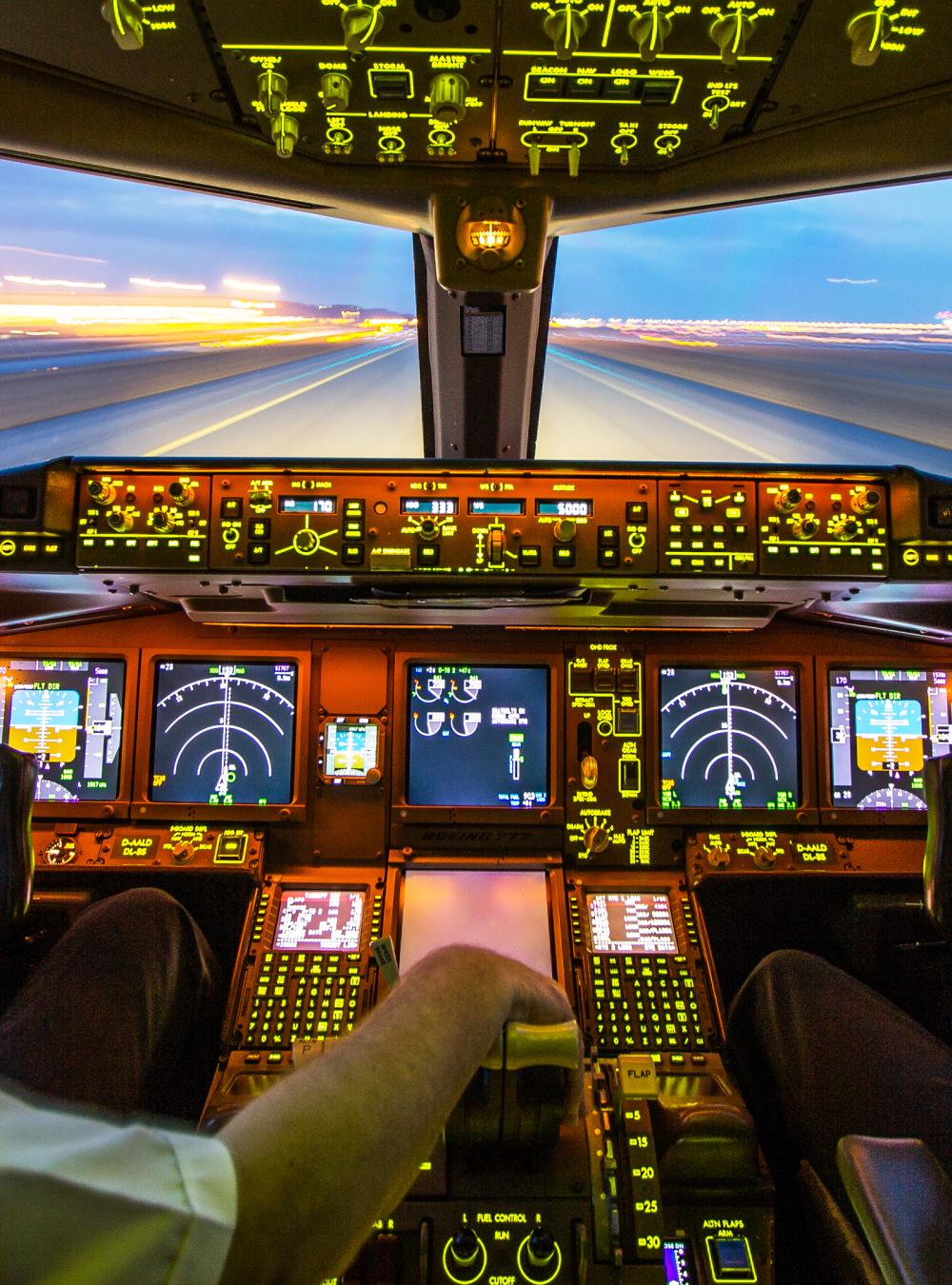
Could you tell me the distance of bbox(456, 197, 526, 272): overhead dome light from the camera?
2494 mm

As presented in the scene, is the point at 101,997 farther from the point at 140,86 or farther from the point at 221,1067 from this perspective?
the point at 140,86

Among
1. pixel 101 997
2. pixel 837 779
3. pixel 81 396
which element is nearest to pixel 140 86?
pixel 81 396

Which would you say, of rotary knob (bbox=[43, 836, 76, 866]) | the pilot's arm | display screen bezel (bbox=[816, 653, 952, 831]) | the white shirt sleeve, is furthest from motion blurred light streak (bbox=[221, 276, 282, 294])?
the white shirt sleeve

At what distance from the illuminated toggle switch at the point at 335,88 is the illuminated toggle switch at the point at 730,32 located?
75cm

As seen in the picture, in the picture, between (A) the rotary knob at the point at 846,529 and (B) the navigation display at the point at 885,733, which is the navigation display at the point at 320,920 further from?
(A) the rotary knob at the point at 846,529

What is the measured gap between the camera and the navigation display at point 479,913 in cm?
275

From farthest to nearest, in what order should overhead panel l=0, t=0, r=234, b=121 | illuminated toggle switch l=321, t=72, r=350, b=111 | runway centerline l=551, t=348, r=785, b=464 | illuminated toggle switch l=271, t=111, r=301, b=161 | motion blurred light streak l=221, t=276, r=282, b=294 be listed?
runway centerline l=551, t=348, r=785, b=464, motion blurred light streak l=221, t=276, r=282, b=294, illuminated toggle switch l=271, t=111, r=301, b=161, illuminated toggle switch l=321, t=72, r=350, b=111, overhead panel l=0, t=0, r=234, b=121

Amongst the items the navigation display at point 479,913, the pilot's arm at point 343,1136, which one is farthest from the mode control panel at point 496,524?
the pilot's arm at point 343,1136

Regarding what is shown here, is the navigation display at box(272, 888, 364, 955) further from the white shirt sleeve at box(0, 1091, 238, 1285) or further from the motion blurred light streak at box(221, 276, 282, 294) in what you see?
the white shirt sleeve at box(0, 1091, 238, 1285)

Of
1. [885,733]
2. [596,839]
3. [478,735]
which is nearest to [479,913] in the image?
[596,839]

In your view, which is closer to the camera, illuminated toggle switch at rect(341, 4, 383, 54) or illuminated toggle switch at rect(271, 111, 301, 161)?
illuminated toggle switch at rect(341, 4, 383, 54)

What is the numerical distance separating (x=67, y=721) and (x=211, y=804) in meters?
0.55

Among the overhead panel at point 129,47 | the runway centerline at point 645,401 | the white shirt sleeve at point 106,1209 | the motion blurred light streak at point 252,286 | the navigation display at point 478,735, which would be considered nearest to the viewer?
the white shirt sleeve at point 106,1209

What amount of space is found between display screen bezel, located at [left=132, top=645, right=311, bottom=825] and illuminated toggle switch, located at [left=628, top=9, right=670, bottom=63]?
1.99m
